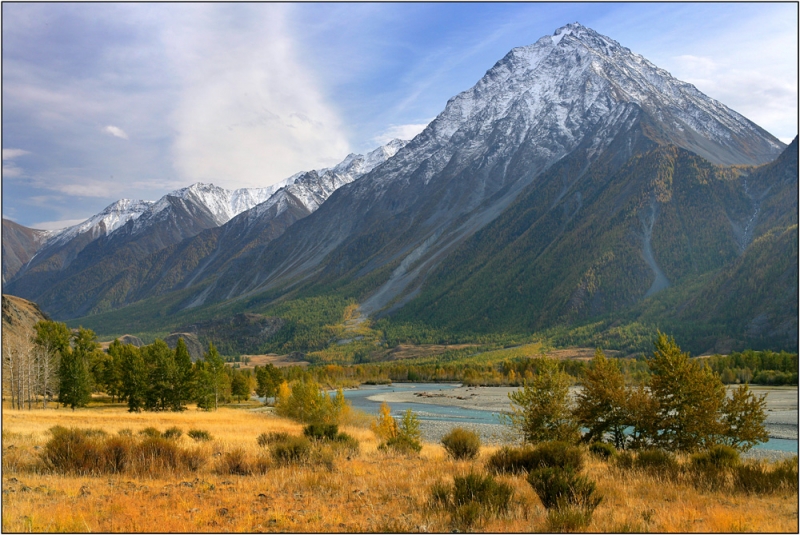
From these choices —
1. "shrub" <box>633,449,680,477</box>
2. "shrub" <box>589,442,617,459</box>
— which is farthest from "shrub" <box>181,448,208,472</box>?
"shrub" <box>589,442,617,459</box>

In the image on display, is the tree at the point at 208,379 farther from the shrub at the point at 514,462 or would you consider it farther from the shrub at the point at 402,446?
the shrub at the point at 514,462

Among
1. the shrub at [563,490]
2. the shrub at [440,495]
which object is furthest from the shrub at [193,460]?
the shrub at [563,490]

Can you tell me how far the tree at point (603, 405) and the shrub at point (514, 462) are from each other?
38.8 ft

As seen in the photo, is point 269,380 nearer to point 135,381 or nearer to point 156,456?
point 135,381

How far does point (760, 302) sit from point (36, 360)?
195m

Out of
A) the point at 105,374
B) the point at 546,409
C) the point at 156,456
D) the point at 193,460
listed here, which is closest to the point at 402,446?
the point at 546,409

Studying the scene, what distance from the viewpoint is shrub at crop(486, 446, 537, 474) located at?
58.7 ft

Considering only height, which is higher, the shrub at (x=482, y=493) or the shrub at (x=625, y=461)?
the shrub at (x=482, y=493)

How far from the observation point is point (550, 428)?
29.4 meters

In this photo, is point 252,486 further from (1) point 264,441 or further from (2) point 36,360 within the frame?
(2) point 36,360

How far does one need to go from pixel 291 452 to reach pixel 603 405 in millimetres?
16824

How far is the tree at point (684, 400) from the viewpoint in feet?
85.5

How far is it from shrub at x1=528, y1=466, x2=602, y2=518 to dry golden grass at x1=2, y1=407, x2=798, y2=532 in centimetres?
34

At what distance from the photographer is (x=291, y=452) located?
1975 cm
